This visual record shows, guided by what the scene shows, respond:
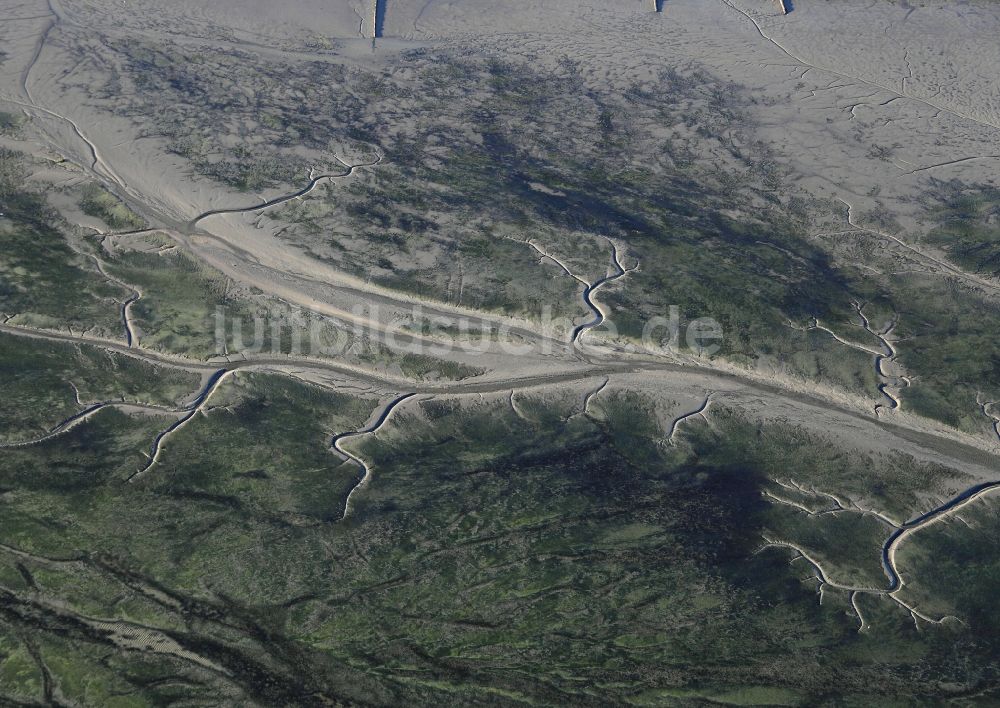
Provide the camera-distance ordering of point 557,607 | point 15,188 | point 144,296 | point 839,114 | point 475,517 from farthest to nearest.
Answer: point 839,114, point 15,188, point 144,296, point 475,517, point 557,607

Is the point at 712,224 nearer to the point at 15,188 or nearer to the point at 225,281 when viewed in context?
the point at 225,281

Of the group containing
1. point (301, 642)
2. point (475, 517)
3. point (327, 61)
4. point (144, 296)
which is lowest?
point (301, 642)

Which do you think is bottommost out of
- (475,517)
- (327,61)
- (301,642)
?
(301,642)

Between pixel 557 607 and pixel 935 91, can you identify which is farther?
pixel 935 91

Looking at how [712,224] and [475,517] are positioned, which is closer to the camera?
[475,517]

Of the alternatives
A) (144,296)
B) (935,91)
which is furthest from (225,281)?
(935,91)

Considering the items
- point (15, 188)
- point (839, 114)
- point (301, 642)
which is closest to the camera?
point (301, 642)

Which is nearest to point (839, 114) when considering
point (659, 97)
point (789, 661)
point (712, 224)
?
point (659, 97)

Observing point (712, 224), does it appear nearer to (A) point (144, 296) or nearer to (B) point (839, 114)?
(B) point (839, 114)

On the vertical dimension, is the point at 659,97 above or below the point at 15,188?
above
